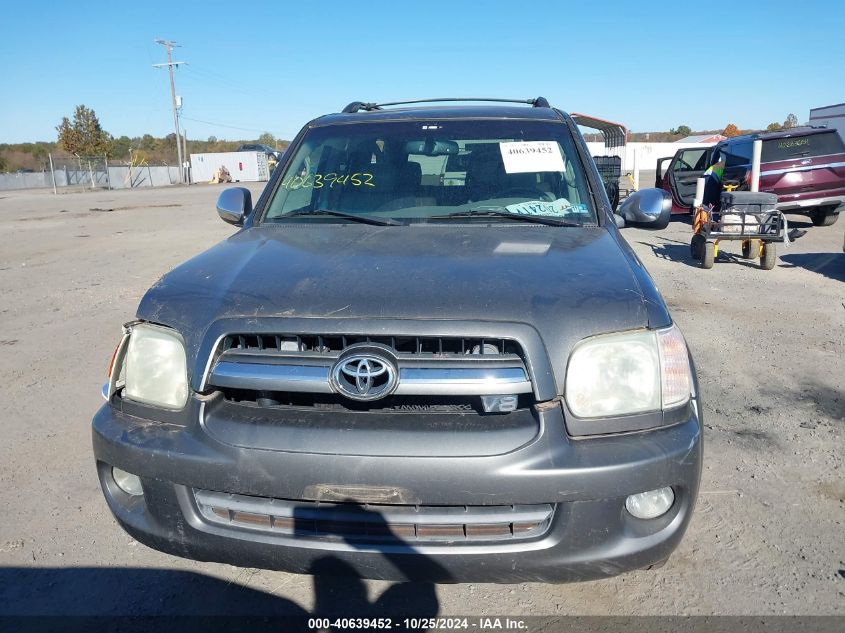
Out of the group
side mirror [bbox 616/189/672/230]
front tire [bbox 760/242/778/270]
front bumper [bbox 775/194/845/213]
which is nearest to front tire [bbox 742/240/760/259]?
front tire [bbox 760/242/778/270]

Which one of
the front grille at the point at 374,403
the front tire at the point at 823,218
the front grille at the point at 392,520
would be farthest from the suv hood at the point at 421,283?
the front tire at the point at 823,218

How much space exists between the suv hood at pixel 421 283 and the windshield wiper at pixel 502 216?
172 millimetres

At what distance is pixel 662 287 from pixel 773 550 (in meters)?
5.75

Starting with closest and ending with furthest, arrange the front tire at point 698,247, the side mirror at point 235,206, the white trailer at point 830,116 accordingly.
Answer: the side mirror at point 235,206, the front tire at point 698,247, the white trailer at point 830,116

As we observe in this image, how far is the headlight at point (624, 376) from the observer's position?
2.06 metres

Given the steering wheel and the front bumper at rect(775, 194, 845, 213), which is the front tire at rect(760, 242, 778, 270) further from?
the steering wheel

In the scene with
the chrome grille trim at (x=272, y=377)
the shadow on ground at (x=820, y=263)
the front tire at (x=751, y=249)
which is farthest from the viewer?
the front tire at (x=751, y=249)

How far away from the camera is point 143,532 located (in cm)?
222

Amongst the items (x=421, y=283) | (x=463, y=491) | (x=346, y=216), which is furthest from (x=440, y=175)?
(x=463, y=491)

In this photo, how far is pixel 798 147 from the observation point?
12.3m

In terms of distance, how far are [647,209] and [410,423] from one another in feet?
7.11

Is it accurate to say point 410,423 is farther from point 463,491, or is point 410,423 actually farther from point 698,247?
point 698,247

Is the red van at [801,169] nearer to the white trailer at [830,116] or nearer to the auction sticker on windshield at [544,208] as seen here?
the auction sticker on windshield at [544,208]

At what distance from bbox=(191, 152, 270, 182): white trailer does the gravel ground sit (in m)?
48.8
